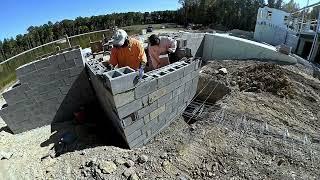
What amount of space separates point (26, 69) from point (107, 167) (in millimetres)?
3228

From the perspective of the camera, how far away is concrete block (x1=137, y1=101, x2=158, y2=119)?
197 inches

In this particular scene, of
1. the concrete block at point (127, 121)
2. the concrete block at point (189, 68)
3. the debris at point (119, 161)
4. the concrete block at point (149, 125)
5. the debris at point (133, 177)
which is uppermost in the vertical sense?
the concrete block at point (189, 68)

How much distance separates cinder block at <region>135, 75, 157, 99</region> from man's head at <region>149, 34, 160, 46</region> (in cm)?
156

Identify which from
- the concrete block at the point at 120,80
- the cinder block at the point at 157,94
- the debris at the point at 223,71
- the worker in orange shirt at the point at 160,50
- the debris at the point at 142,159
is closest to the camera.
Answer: the concrete block at the point at 120,80

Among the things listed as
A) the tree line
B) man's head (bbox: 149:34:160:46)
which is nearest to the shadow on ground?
man's head (bbox: 149:34:160:46)

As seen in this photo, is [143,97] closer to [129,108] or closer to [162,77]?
[129,108]

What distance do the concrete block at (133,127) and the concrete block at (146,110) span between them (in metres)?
0.13

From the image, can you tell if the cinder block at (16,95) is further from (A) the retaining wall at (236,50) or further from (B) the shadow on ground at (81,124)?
(A) the retaining wall at (236,50)

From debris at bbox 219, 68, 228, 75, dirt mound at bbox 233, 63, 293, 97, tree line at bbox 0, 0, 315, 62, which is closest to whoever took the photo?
dirt mound at bbox 233, 63, 293, 97

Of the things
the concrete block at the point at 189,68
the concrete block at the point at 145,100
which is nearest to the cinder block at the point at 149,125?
the concrete block at the point at 145,100

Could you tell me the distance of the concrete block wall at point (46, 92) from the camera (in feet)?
19.4

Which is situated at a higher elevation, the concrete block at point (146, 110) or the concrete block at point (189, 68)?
the concrete block at point (189, 68)

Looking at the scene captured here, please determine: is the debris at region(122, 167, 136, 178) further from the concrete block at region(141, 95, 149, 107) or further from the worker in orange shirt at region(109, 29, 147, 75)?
the worker in orange shirt at region(109, 29, 147, 75)

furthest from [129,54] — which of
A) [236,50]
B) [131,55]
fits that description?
[236,50]
